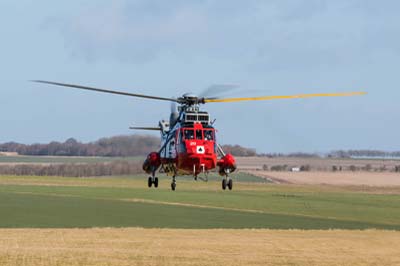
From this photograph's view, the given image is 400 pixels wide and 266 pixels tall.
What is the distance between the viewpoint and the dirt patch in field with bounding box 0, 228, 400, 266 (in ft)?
303

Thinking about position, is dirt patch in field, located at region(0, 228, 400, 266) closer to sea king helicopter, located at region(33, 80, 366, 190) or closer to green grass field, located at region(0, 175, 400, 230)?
green grass field, located at region(0, 175, 400, 230)

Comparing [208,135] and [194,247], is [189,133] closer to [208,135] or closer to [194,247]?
[208,135]

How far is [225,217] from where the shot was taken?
508 ft

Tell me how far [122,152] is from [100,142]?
2.05m

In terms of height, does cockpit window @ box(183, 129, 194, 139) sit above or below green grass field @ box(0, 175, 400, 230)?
above

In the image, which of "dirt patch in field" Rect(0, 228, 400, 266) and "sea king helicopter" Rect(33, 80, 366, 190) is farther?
"dirt patch in field" Rect(0, 228, 400, 266)

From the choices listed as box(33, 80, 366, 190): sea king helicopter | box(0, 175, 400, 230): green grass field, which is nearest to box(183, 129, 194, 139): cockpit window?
box(33, 80, 366, 190): sea king helicopter

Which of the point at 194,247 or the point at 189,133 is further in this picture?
the point at 194,247

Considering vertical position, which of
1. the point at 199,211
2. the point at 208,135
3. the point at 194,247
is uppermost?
the point at 208,135

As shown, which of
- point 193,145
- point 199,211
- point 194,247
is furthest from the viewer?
point 199,211

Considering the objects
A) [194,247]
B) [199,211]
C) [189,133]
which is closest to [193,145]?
[189,133]

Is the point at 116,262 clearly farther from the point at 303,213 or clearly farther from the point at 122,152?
the point at 303,213

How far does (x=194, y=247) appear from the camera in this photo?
10550 cm

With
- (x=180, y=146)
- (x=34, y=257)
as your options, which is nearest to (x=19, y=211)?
(x=34, y=257)
